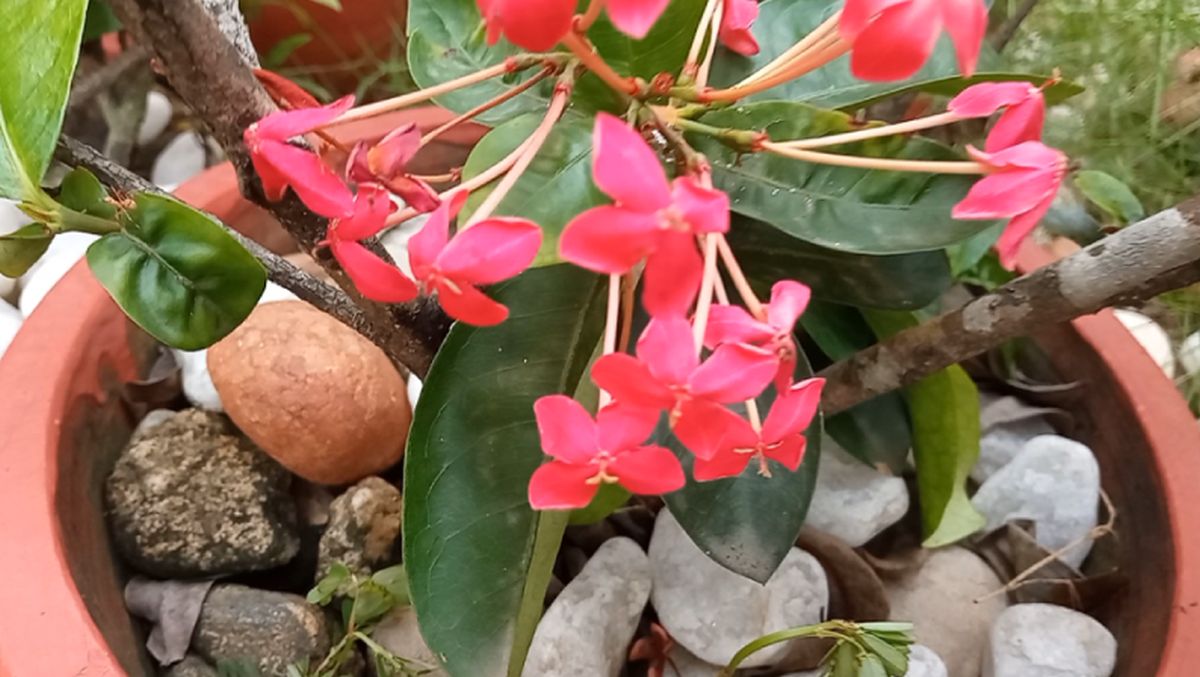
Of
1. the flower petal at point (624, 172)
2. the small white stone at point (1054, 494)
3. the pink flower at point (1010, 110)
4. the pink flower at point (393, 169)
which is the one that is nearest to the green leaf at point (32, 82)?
the pink flower at point (393, 169)

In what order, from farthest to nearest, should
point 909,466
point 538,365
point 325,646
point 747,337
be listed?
point 909,466 < point 325,646 < point 538,365 < point 747,337

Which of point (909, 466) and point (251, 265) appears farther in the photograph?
point (909, 466)

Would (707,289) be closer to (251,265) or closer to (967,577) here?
(251,265)

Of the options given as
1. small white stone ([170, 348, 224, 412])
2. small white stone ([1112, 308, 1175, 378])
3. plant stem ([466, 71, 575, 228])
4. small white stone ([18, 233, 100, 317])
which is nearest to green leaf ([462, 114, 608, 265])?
plant stem ([466, 71, 575, 228])

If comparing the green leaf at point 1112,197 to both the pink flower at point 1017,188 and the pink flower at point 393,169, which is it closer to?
the pink flower at point 1017,188

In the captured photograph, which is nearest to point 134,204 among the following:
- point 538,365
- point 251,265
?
point 251,265

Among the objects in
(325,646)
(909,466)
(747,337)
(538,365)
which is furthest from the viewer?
(909,466)

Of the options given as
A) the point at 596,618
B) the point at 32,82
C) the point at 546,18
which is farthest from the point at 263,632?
the point at 546,18

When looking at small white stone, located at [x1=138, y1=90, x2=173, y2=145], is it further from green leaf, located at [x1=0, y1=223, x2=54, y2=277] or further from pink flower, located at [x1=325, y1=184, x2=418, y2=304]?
pink flower, located at [x1=325, y1=184, x2=418, y2=304]

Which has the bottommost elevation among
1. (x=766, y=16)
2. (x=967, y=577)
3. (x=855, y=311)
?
(x=967, y=577)
